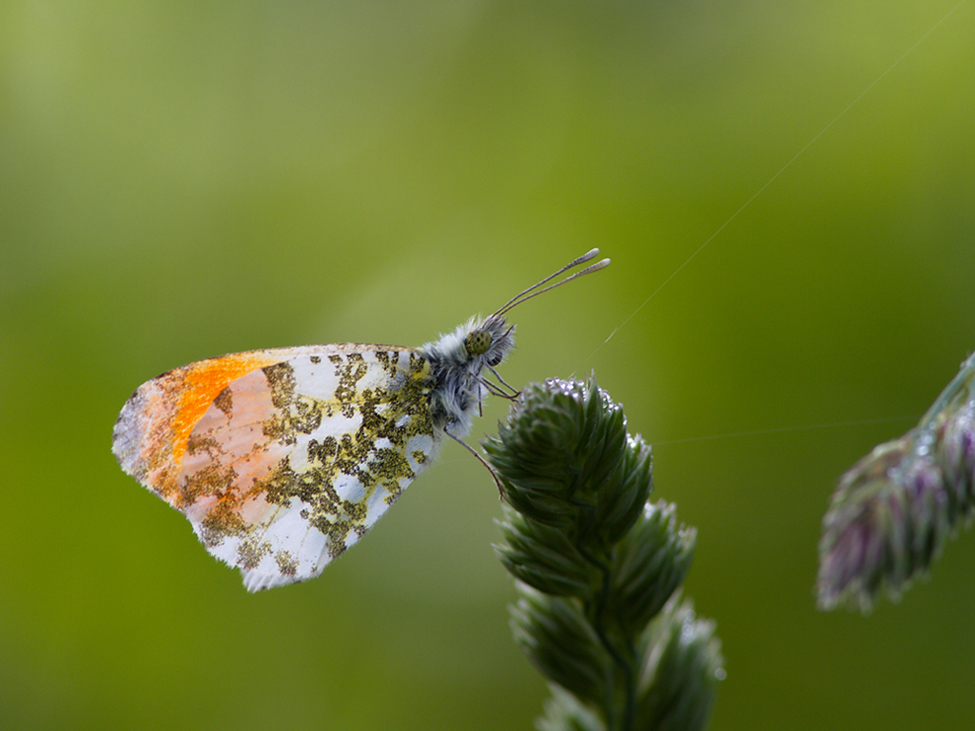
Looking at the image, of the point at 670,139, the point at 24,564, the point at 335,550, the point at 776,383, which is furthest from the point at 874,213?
the point at 24,564

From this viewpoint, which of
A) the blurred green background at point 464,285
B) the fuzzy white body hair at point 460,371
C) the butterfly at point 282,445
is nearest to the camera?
the butterfly at point 282,445

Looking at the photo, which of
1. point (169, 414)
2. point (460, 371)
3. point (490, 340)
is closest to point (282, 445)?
point (169, 414)

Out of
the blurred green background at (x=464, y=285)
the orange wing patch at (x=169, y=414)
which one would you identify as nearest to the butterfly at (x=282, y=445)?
the orange wing patch at (x=169, y=414)

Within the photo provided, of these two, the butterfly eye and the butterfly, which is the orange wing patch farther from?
the butterfly eye

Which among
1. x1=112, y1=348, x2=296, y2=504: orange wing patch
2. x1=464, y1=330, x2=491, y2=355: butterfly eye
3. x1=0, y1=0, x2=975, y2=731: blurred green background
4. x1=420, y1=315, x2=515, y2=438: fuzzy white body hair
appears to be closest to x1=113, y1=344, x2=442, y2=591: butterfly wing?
x1=112, y1=348, x2=296, y2=504: orange wing patch

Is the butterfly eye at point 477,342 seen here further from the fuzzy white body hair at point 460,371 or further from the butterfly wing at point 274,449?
the butterfly wing at point 274,449

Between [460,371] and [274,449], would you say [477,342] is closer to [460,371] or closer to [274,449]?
[460,371]

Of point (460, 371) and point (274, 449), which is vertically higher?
point (460, 371)
